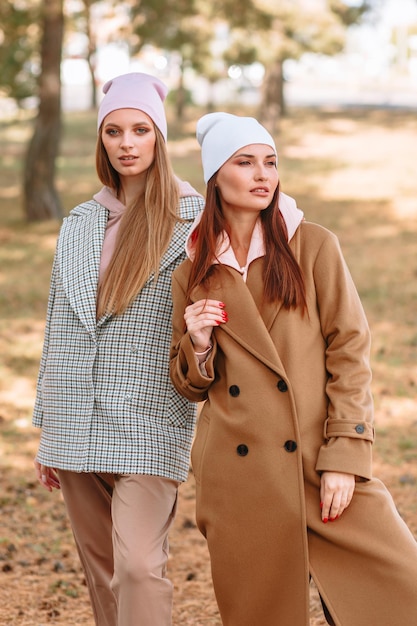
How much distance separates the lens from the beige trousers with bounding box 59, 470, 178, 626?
10.2 feet

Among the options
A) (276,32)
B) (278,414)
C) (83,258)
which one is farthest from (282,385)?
(276,32)

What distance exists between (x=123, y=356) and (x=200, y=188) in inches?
621

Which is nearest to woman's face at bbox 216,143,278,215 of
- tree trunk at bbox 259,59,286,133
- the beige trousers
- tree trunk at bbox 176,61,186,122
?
the beige trousers

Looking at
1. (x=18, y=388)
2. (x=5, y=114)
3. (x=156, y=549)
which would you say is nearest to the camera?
(x=156, y=549)

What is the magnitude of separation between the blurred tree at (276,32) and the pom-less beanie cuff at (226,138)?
14671mm

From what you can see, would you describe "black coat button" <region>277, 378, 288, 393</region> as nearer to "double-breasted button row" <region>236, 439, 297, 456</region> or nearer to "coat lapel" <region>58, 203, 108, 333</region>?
"double-breasted button row" <region>236, 439, 297, 456</region>

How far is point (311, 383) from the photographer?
A: 293cm

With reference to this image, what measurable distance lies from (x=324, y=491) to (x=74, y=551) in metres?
2.90

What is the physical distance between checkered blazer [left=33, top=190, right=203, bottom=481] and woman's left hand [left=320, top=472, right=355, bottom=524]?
25.7 inches

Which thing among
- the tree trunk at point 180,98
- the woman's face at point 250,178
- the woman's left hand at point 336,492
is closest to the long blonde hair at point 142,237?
the woman's face at point 250,178

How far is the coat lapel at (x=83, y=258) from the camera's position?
3.39 metres

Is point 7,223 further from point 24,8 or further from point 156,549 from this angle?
point 156,549

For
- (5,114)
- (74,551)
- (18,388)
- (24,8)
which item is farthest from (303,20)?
(5,114)

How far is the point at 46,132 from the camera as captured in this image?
1565 cm
